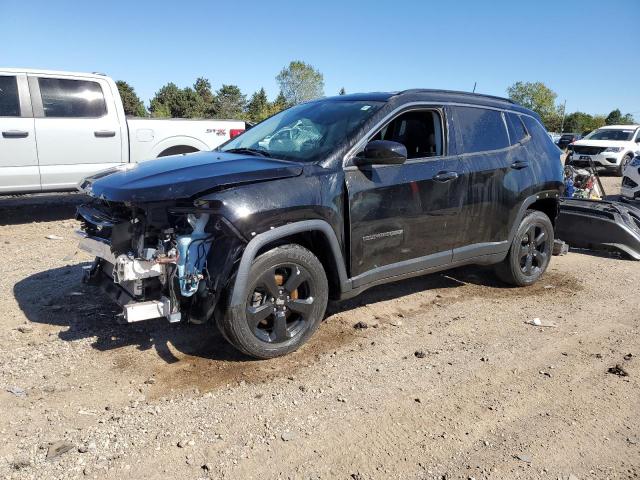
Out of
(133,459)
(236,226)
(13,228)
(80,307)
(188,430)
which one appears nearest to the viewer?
(133,459)

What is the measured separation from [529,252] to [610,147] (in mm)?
16286

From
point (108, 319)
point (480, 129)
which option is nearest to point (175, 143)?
point (108, 319)

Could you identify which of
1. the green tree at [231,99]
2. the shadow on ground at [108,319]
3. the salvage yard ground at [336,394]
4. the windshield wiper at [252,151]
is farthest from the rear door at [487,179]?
the green tree at [231,99]

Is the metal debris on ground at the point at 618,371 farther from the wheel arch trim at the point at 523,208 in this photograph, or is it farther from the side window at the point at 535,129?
the side window at the point at 535,129

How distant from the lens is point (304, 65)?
87250 millimetres

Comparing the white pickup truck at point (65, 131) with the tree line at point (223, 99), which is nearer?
the white pickup truck at point (65, 131)

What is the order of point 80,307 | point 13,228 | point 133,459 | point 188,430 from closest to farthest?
point 133,459
point 188,430
point 80,307
point 13,228

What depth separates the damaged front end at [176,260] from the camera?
10.8ft

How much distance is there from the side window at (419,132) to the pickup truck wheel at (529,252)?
4.74ft

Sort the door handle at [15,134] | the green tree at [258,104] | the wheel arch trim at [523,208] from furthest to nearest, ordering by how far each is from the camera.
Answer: the green tree at [258,104] → the door handle at [15,134] → the wheel arch trim at [523,208]

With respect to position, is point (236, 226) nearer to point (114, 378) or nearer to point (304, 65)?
point (114, 378)

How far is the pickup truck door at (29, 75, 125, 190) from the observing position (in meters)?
7.35

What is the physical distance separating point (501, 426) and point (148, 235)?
251 cm

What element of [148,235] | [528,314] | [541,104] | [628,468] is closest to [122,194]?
[148,235]
